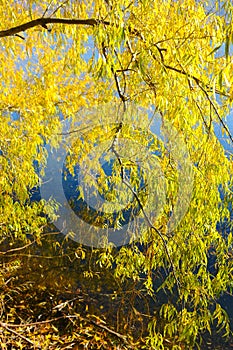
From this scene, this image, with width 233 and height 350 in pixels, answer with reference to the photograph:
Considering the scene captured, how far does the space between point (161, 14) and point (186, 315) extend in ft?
4.50

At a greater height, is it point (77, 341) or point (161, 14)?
point (161, 14)

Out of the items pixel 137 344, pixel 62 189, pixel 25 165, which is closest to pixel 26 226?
pixel 25 165

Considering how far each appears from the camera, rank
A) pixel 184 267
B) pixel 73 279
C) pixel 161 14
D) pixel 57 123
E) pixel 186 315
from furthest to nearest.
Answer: pixel 73 279 → pixel 57 123 → pixel 161 14 → pixel 184 267 → pixel 186 315

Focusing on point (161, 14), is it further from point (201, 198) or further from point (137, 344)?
point (137, 344)

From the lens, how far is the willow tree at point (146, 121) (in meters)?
1.68

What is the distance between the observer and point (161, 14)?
2.07 m

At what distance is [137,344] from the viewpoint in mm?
2965

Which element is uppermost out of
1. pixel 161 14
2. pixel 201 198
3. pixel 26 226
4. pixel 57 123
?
pixel 161 14

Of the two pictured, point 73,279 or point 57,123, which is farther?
point 73,279

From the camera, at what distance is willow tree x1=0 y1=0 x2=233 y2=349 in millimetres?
1679

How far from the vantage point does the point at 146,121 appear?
2.56 m

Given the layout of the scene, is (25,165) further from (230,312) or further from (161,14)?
(230,312)

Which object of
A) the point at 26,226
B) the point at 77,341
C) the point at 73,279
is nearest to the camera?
the point at 77,341

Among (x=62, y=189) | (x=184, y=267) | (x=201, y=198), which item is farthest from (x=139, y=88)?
(x=62, y=189)
